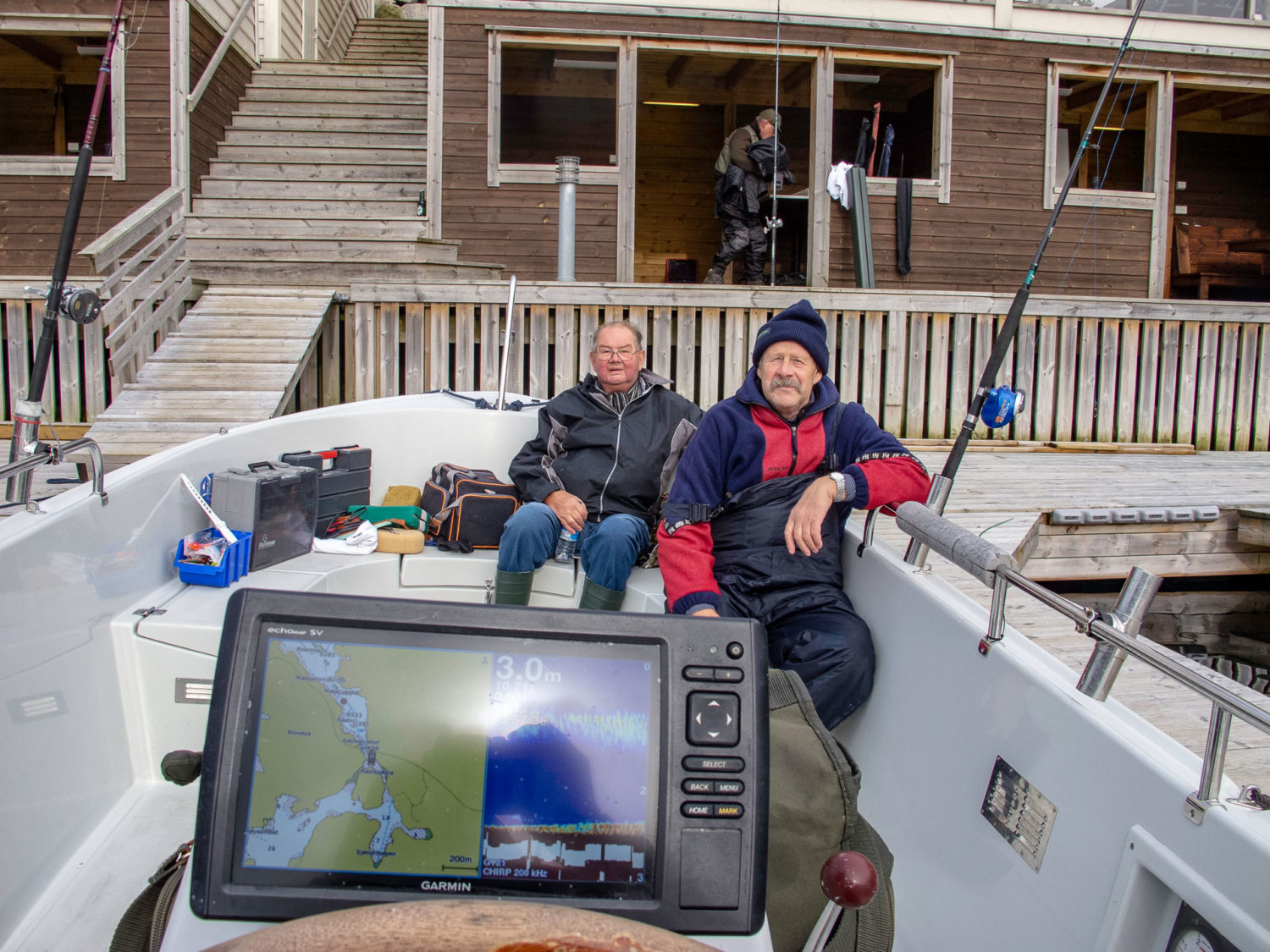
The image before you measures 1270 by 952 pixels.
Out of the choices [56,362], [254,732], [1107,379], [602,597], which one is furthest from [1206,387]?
[56,362]

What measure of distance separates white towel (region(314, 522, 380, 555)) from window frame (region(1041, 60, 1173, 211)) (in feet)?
26.2

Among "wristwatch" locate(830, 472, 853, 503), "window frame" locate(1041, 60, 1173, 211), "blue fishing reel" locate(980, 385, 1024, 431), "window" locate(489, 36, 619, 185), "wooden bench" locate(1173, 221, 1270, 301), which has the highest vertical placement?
"window" locate(489, 36, 619, 185)

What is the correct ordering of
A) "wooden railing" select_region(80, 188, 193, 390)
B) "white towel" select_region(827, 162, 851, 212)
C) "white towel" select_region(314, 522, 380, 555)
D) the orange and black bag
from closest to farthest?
"white towel" select_region(314, 522, 380, 555)
the orange and black bag
"wooden railing" select_region(80, 188, 193, 390)
"white towel" select_region(827, 162, 851, 212)

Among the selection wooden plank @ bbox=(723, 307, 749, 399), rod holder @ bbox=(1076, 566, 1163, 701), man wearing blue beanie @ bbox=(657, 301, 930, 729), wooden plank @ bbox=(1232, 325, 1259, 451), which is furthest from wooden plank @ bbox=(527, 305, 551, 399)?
wooden plank @ bbox=(1232, 325, 1259, 451)

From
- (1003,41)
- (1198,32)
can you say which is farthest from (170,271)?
(1198,32)

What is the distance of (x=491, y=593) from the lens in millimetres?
3074

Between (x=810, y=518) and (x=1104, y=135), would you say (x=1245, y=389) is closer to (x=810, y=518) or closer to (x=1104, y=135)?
(x=810, y=518)

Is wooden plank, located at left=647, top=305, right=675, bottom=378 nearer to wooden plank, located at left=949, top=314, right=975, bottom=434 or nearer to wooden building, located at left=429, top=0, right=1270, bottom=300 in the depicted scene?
wooden plank, located at left=949, top=314, right=975, bottom=434

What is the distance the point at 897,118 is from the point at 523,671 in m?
12.0

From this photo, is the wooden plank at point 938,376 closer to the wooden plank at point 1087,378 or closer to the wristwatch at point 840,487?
the wooden plank at point 1087,378

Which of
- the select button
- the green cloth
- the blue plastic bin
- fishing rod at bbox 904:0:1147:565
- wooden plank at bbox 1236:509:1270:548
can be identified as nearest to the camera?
the select button

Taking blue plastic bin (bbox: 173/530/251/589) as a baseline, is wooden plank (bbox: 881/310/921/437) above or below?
above

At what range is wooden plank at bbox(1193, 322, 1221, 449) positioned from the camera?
21.4 feet

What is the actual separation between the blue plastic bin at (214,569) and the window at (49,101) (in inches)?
266
